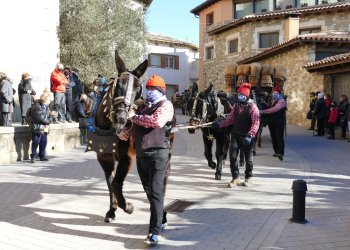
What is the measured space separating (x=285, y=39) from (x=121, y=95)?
24.8 metres

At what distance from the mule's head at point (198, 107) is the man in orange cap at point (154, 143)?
135 inches

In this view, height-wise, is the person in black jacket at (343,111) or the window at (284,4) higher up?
the window at (284,4)

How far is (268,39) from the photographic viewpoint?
3030cm

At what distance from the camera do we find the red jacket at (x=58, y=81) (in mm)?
12875

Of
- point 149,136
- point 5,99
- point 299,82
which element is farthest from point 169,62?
point 149,136

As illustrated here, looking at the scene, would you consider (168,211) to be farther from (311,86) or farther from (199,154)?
(311,86)

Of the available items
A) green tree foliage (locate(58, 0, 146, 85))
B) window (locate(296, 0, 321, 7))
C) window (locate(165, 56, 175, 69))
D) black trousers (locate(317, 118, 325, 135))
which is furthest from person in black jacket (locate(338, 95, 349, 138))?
window (locate(165, 56, 175, 69))

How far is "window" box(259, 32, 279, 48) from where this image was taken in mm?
29812

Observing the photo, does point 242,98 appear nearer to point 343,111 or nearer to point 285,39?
point 343,111

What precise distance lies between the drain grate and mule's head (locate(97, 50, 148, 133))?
2.00 metres

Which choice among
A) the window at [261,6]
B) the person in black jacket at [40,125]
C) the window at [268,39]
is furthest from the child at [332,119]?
the window at [261,6]

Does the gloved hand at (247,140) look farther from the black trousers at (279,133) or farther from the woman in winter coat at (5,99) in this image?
the woman in winter coat at (5,99)

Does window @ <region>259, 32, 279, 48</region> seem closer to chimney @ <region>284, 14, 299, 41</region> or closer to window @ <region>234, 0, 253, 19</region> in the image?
chimney @ <region>284, 14, 299, 41</region>

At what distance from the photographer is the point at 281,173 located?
9.72 metres
